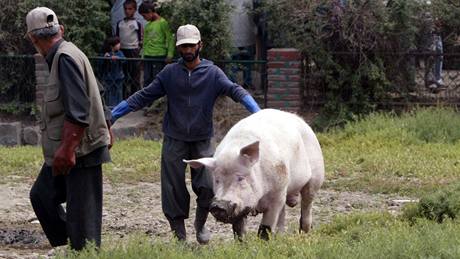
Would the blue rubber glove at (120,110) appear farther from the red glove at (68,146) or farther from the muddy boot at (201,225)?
the red glove at (68,146)

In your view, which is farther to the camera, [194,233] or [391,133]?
[391,133]

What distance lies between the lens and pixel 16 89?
17.3 meters

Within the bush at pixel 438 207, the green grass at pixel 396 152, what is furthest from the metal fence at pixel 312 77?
the bush at pixel 438 207

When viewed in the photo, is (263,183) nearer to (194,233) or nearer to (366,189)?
(194,233)

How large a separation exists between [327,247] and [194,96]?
2.42 m

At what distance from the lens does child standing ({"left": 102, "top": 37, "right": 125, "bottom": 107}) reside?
55.0 feet

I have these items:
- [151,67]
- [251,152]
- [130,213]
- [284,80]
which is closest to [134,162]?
[130,213]

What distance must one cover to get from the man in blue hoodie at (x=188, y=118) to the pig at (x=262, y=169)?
0.42 meters

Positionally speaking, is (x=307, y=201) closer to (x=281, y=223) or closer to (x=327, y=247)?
(x=281, y=223)

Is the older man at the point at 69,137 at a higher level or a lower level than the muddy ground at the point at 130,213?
higher

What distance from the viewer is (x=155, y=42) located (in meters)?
16.6

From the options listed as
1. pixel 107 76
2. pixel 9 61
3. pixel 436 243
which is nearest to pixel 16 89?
pixel 9 61

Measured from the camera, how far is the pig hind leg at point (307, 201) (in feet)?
30.1

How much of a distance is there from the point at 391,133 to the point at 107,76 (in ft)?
15.0
